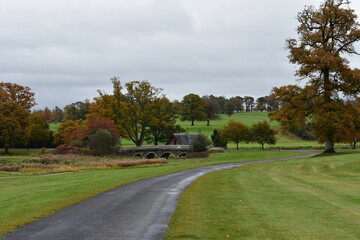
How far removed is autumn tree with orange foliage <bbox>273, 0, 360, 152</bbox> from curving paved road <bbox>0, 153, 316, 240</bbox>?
33.0 meters

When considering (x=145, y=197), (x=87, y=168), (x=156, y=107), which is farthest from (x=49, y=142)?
(x=145, y=197)

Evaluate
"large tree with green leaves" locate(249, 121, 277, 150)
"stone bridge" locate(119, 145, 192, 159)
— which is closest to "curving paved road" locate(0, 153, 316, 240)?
"stone bridge" locate(119, 145, 192, 159)

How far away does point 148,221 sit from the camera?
12898 millimetres

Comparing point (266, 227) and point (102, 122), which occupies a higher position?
point (102, 122)

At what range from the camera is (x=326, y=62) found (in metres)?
45.2

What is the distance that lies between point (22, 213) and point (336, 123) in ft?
126

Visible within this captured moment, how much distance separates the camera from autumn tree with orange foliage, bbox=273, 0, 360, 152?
46.4 metres

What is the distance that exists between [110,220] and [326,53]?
40.0m

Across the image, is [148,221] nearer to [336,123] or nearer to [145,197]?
[145,197]

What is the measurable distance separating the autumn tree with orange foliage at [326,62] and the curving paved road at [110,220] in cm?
3296

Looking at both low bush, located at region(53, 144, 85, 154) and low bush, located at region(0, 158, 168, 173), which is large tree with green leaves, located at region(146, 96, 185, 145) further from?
low bush, located at region(0, 158, 168, 173)

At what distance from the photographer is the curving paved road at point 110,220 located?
35.6 ft

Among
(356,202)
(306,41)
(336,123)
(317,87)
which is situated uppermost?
(306,41)

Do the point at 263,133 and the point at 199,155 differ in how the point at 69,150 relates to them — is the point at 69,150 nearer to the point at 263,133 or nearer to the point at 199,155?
the point at 199,155
